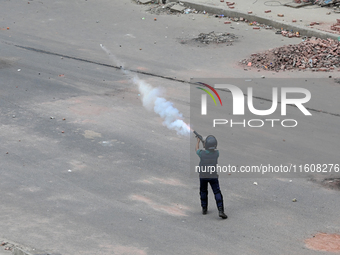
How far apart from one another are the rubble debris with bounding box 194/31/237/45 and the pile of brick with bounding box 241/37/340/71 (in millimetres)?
2195

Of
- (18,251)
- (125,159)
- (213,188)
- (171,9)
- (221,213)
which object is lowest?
(125,159)

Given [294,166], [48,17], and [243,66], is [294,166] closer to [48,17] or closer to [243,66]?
[243,66]

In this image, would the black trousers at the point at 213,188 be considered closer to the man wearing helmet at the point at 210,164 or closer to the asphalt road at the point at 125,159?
the man wearing helmet at the point at 210,164

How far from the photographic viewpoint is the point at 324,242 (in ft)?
27.3

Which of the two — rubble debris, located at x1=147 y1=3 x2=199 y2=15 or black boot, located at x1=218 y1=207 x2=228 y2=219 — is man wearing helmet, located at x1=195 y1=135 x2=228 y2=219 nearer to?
black boot, located at x1=218 y1=207 x2=228 y2=219

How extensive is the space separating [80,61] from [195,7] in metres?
7.78

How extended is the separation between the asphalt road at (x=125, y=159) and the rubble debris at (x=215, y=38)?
1.37 feet

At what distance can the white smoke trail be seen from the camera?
13164 millimetres

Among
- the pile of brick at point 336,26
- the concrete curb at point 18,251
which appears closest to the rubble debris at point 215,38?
the pile of brick at point 336,26

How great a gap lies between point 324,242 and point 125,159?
480 centimetres

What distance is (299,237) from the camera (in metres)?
8.48

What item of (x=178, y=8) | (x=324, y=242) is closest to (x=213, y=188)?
(x=324, y=242)

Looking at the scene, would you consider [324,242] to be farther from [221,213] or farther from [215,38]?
[215,38]

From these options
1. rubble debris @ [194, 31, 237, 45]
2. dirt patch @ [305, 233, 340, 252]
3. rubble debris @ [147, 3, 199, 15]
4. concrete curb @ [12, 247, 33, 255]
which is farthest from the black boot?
rubble debris @ [147, 3, 199, 15]
